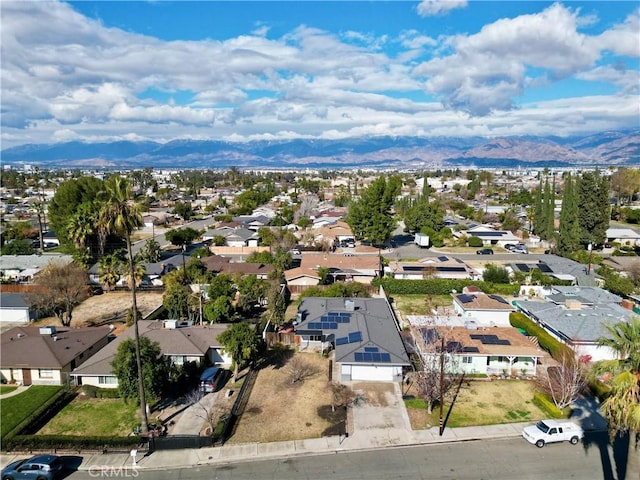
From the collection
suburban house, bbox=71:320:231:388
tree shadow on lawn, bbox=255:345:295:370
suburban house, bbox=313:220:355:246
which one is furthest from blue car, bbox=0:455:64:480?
suburban house, bbox=313:220:355:246

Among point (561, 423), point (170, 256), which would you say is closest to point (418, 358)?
point (561, 423)

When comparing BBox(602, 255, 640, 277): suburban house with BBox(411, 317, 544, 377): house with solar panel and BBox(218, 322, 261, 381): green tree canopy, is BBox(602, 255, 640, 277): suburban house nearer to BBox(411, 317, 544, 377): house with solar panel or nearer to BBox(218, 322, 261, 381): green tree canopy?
BBox(411, 317, 544, 377): house with solar panel

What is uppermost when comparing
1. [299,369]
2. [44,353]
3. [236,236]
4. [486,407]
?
[236,236]

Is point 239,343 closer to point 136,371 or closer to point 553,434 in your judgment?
point 136,371

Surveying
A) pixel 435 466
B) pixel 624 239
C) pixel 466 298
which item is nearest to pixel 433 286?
pixel 466 298

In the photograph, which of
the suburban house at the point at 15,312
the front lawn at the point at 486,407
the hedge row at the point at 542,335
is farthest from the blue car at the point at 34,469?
the hedge row at the point at 542,335
